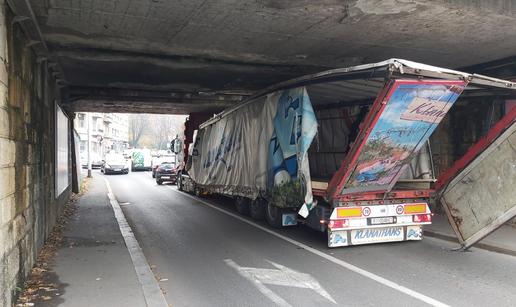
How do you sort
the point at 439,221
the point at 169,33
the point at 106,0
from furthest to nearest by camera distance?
the point at 439,221
the point at 169,33
the point at 106,0

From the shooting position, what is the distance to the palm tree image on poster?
5.74 metres

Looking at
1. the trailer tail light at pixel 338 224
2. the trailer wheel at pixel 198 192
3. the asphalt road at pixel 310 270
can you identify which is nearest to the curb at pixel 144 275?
the asphalt road at pixel 310 270

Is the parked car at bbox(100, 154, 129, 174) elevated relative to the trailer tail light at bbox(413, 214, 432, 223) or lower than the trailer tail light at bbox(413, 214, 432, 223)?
elevated

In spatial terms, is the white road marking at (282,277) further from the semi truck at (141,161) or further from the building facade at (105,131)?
the building facade at (105,131)

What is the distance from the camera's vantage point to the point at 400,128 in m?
6.35

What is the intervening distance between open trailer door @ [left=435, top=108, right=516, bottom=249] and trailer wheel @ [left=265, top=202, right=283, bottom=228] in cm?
345

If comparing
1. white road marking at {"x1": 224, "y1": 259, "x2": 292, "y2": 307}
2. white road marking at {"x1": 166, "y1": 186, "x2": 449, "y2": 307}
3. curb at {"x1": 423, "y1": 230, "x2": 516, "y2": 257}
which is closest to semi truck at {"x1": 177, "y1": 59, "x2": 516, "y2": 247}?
white road marking at {"x1": 166, "y1": 186, "x2": 449, "y2": 307}

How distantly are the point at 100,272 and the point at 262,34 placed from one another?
4982 millimetres

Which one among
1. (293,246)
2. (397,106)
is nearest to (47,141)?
(293,246)

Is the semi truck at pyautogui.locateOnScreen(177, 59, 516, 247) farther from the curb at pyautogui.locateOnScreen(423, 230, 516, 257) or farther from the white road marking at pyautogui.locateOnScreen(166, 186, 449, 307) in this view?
the curb at pyautogui.locateOnScreen(423, 230, 516, 257)

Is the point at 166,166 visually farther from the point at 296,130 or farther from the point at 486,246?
the point at 486,246

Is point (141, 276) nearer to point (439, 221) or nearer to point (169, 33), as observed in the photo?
point (169, 33)

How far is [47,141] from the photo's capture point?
7.52 metres

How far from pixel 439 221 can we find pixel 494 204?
3446 millimetres
